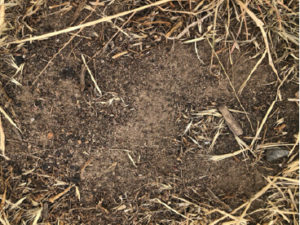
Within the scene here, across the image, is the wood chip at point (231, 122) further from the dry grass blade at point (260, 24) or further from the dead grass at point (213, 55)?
the dry grass blade at point (260, 24)

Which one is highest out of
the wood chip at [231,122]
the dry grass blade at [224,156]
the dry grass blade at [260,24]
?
the dry grass blade at [260,24]

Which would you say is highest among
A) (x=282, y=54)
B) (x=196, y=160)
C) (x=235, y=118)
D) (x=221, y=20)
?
(x=221, y=20)

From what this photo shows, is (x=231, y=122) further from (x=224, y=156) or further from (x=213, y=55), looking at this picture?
(x=213, y=55)

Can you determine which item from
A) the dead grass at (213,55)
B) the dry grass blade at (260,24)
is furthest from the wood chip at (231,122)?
the dry grass blade at (260,24)

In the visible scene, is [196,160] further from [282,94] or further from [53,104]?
[53,104]

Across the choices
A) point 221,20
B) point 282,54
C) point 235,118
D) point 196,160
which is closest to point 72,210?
point 196,160

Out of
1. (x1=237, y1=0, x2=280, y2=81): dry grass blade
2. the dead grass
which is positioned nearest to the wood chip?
the dead grass

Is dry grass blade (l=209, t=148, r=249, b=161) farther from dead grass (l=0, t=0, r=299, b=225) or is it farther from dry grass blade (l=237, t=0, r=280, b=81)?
dry grass blade (l=237, t=0, r=280, b=81)
